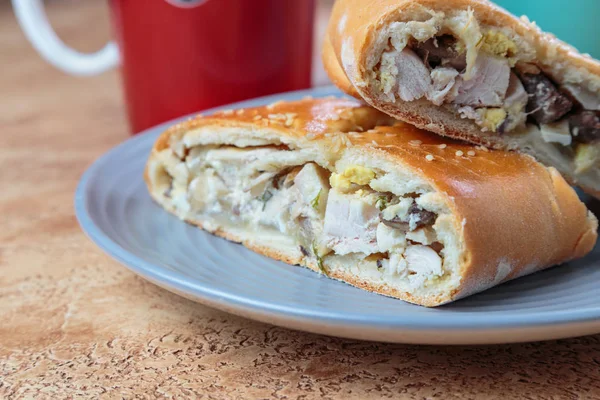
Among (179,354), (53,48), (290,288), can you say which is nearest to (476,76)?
(290,288)

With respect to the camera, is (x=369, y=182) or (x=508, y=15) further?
(x=508, y=15)

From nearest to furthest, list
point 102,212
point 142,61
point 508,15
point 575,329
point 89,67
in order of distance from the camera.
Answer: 1. point 575,329
2. point 508,15
3. point 102,212
4. point 142,61
5. point 89,67

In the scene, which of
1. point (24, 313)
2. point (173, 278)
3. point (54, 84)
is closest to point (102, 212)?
point (24, 313)

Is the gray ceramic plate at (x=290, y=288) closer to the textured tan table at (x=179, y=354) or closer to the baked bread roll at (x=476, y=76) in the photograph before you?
the textured tan table at (x=179, y=354)

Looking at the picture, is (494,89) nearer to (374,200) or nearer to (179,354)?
(374,200)

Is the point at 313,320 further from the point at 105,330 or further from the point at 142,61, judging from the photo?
the point at 142,61
